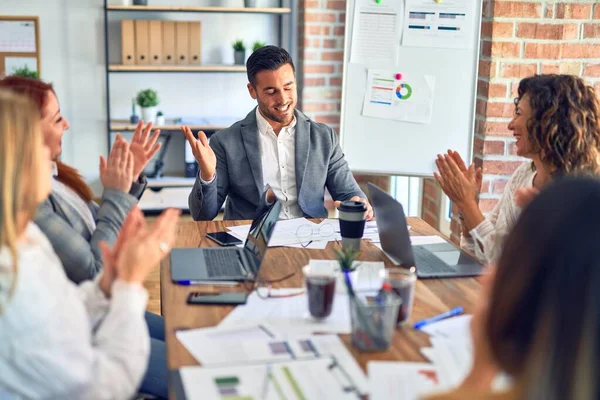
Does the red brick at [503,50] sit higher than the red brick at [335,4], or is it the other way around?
the red brick at [335,4]

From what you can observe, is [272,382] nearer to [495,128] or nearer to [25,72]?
[495,128]

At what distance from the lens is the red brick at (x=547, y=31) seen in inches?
121

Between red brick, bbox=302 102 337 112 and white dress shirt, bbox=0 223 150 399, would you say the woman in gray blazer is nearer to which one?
white dress shirt, bbox=0 223 150 399

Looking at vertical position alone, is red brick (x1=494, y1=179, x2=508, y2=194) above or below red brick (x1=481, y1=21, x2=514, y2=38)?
below

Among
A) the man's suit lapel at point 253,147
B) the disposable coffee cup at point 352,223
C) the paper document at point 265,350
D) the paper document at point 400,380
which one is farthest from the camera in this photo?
the man's suit lapel at point 253,147

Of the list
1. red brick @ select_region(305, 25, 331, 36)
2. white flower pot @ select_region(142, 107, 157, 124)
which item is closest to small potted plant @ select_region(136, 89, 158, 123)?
white flower pot @ select_region(142, 107, 157, 124)

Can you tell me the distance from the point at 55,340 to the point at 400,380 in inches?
22.4

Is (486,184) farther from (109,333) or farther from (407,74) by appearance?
(109,333)

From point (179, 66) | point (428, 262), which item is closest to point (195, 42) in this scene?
point (179, 66)

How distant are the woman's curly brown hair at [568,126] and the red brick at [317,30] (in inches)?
102

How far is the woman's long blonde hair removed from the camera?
115cm

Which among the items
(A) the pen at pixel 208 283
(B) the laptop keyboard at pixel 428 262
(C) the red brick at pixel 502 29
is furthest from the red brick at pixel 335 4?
(A) the pen at pixel 208 283

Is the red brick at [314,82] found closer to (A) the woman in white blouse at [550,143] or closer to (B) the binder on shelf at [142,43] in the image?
(B) the binder on shelf at [142,43]

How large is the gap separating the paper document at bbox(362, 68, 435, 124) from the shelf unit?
168 centimetres
